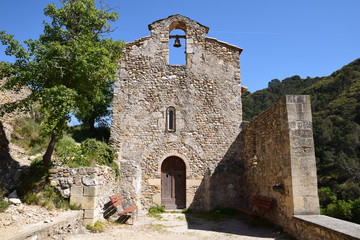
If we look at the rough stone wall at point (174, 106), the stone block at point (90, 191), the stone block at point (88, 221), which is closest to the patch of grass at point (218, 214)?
the rough stone wall at point (174, 106)

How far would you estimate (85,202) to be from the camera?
23.9 feet

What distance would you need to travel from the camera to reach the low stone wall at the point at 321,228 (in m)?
4.64

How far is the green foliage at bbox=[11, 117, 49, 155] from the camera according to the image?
9.28 metres

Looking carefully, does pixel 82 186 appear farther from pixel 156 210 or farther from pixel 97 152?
pixel 156 210

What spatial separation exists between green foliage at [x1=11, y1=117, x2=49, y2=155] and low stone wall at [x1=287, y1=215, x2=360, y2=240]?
25.6 ft

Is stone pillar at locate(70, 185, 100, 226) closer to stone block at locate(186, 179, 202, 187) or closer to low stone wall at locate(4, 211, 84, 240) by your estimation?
low stone wall at locate(4, 211, 84, 240)

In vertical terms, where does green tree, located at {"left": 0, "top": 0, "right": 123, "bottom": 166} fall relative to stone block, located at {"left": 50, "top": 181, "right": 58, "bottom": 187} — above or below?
above

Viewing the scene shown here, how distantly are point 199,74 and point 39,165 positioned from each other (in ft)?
23.3

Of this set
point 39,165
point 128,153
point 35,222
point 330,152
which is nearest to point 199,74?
point 128,153

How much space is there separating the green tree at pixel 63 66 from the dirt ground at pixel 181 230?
2729 millimetres

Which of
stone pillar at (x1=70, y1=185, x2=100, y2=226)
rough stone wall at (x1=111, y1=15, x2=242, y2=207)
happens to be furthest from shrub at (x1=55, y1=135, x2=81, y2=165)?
rough stone wall at (x1=111, y1=15, x2=242, y2=207)

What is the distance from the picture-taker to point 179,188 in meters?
11.2

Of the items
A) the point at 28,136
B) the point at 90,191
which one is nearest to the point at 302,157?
the point at 90,191

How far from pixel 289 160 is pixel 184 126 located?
5.34 meters
